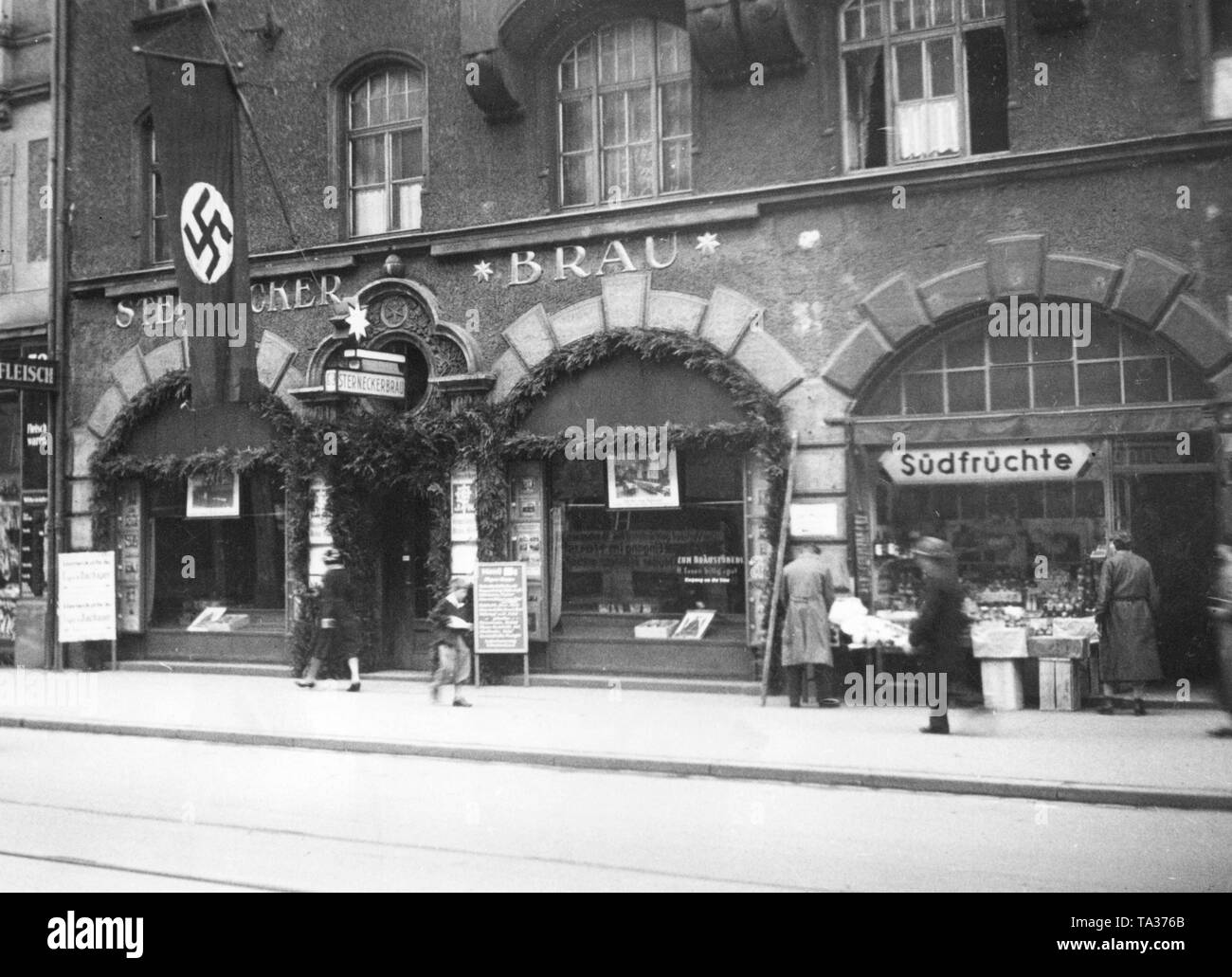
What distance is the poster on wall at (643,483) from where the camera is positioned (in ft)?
51.8

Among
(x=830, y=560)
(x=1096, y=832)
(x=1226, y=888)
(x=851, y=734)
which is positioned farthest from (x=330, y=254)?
(x=1226, y=888)

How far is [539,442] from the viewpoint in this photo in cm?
1611

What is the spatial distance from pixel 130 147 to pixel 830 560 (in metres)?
12.3

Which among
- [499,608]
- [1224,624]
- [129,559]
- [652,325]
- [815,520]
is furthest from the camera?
[129,559]

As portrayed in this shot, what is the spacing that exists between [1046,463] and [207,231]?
36.2 ft

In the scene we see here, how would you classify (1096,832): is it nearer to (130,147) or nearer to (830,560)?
(830,560)

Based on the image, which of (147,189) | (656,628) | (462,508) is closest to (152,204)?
(147,189)

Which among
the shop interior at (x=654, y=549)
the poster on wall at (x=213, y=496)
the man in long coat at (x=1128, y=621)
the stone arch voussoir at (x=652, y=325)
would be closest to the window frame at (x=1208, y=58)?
the man in long coat at (x=1128, y=621)

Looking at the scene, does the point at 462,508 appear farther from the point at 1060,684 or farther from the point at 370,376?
the point at 1060,684

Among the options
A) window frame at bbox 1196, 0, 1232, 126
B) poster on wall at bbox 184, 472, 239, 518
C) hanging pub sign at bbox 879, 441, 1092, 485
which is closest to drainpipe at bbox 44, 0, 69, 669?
poster on wall at bbox 184, 472, 239, 518

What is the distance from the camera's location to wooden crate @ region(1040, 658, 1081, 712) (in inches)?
517

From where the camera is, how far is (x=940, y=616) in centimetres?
1148

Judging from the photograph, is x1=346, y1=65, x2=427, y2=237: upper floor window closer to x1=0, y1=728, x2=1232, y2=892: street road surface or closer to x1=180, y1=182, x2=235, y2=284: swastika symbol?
x1=180, y1=182, x2=235, y2=284: swastika symbol

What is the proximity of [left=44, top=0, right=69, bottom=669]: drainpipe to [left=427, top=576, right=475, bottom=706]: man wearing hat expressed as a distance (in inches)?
310
